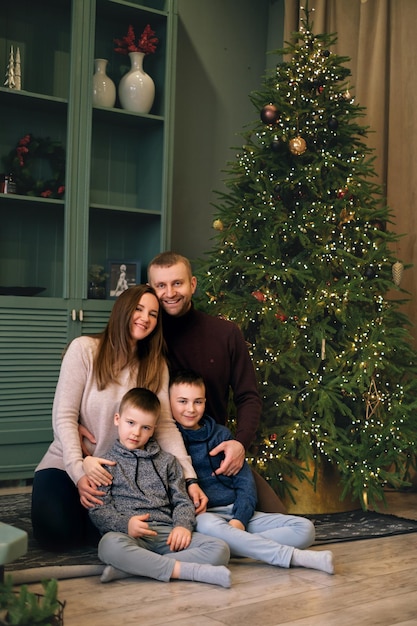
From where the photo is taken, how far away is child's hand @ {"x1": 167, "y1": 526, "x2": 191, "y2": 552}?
8.28ft

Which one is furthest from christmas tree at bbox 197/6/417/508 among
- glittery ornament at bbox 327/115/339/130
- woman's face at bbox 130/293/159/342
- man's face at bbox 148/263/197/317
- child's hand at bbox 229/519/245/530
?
woman's face at bbox 130/293/159/342

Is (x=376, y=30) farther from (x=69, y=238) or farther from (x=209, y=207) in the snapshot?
(x=69, y=238)

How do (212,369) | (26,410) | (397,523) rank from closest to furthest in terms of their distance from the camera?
(212,369)
(397,523)
(26,410)

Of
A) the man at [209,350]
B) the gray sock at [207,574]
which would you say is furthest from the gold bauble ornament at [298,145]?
the gray sock at [207,574]

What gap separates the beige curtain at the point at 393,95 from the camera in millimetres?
4551

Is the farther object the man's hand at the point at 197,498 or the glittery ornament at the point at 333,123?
the glittery ornament at the point at 333,123

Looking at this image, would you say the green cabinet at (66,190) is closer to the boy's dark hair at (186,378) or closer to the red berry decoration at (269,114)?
the red berry decoration at (269,114)

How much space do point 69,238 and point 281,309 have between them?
123cm

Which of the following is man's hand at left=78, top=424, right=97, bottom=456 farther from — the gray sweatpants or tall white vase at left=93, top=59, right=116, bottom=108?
tall white vase at left=93, top=59, right=116, bottom=108

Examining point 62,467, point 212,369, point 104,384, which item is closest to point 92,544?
point 62,467

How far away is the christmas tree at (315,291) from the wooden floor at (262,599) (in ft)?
2.56

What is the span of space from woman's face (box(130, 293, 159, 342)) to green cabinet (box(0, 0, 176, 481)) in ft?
4.61

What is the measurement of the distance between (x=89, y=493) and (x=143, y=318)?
60 cm

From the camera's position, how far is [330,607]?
7.39 feet
